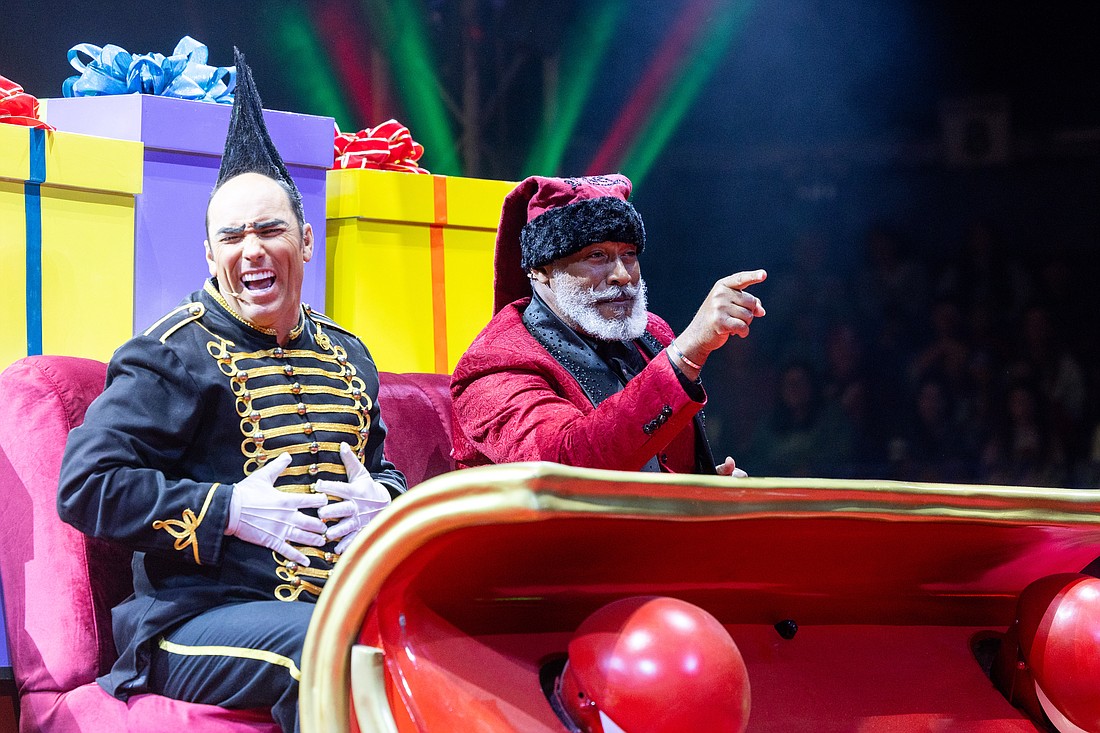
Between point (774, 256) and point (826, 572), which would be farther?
point (774, 256)

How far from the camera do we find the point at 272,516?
170cm

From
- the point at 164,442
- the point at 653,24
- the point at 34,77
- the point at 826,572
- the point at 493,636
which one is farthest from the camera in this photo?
the point at 653,24

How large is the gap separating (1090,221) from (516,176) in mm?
2402

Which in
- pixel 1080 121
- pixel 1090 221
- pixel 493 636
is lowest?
pixel 493 636

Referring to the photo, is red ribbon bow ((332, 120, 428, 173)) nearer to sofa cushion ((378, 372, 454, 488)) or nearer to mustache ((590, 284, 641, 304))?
sofa cushion ((378, 372, 454, 488))

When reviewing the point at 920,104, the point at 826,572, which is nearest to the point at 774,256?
the point at 920,104

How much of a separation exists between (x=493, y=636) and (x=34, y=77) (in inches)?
103

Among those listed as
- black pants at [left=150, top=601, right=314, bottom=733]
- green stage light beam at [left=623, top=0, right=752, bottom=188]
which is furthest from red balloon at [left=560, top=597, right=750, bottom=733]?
green stage light beam at [left=623, top=0, right=752, bottom=188]

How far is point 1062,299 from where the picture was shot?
505 cm

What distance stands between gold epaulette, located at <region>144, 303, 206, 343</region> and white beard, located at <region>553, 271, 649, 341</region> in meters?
0.67

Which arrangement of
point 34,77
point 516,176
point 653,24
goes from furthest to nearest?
point 653,24 → point 516,176 → point 34,77

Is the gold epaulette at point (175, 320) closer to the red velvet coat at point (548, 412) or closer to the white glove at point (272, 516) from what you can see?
the white glove at point (272, 516)

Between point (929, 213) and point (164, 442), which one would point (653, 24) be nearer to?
Result: point (929, 213)

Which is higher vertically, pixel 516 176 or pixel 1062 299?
pixel 516 176
